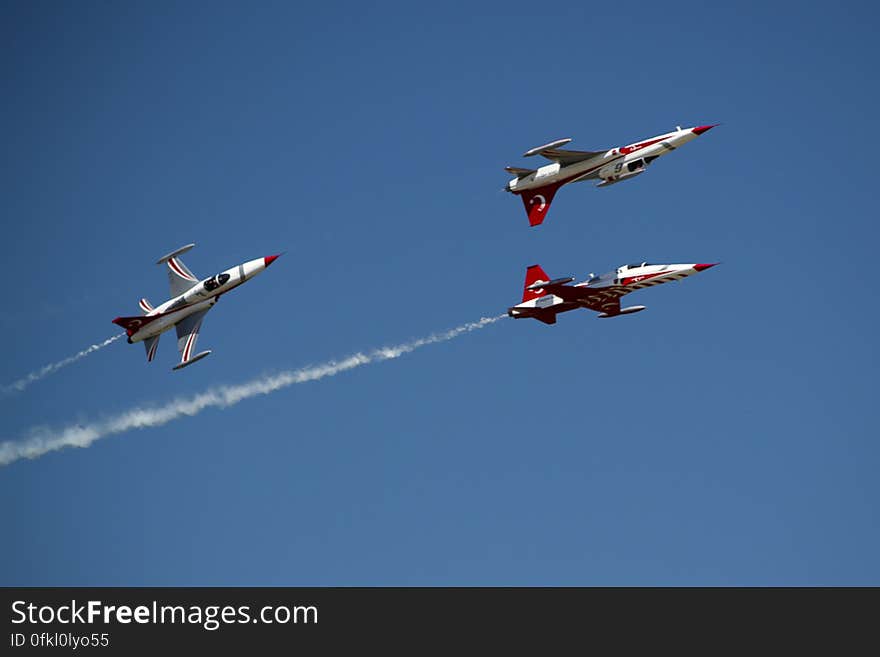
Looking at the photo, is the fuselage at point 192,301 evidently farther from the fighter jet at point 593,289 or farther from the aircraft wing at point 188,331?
the fighter jet at point 593,289

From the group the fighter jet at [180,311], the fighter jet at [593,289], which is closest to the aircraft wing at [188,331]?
the fighter jet at [180,311]

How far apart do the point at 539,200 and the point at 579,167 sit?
3113mm

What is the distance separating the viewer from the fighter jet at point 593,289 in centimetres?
10531

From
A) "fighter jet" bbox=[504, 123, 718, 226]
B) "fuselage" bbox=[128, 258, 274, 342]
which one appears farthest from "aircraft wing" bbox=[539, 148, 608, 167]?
"fuselage" bbox=[128, 258, 274, 342]

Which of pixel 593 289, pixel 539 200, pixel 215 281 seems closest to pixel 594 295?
pixel 593 289

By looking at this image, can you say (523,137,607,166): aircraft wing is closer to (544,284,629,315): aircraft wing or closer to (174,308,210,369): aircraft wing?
(544,284,629,315): aircraft wing

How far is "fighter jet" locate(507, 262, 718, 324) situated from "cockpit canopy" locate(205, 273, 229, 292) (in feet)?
56.1

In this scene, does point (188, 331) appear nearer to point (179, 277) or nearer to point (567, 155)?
point (179, 277)

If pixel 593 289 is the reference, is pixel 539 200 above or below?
above

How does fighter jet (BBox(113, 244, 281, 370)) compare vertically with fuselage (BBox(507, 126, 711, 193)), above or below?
below

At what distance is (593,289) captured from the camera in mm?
106562

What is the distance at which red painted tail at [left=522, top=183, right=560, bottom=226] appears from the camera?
361ft
